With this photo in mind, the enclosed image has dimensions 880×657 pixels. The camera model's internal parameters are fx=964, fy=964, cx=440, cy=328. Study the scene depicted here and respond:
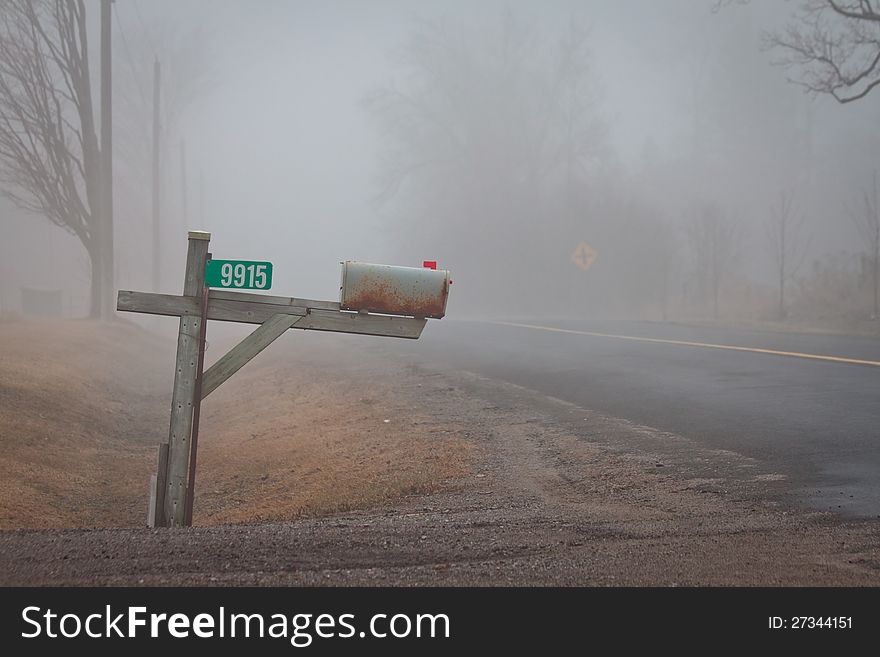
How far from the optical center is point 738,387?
502 inches

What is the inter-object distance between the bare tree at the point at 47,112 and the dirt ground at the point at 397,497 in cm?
1340

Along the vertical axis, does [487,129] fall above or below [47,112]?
above

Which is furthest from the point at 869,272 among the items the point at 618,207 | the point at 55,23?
the point at 55,23

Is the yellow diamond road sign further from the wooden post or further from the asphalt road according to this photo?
the wooden post

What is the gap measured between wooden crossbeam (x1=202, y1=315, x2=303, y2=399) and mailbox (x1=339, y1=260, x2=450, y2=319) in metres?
0.49

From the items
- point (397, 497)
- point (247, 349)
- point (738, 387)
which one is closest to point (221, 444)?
point (247, 349)

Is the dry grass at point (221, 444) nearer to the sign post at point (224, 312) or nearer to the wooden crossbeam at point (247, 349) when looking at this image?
the sign post at point (224, 312)

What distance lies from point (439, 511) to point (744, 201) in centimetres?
6678

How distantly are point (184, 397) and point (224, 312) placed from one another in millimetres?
745

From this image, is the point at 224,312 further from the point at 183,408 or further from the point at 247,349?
the point at 183,408

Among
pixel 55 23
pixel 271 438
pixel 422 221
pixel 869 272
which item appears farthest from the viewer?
pixel 422 221

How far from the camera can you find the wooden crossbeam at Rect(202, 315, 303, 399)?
761cm

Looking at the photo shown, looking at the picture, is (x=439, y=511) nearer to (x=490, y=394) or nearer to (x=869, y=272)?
(x=490, y=394)

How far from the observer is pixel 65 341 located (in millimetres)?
20516
